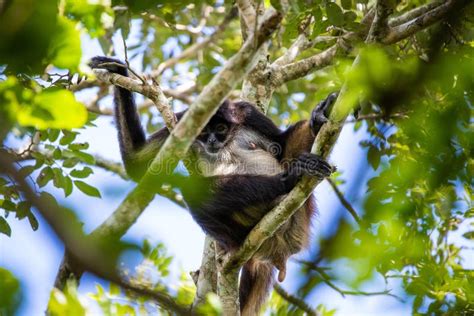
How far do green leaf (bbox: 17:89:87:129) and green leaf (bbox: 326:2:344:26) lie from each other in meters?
2.87

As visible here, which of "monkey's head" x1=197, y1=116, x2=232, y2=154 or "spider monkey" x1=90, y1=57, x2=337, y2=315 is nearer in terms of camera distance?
"spider monkey" x1=90, y1=57, x2=337, y2=315

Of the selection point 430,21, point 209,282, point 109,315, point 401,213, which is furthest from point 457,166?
point 209,282

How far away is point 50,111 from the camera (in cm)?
176

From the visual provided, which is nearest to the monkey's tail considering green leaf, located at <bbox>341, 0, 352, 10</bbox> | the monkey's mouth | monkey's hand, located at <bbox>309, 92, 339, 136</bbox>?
the monkey's mouth

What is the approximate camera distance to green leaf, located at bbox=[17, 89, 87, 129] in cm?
174

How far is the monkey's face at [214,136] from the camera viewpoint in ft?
18.1

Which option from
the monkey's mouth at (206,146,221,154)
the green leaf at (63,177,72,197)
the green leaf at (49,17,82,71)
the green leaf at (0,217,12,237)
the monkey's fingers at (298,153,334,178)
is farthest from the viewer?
the monkey's mouth at (206,146,221,154)

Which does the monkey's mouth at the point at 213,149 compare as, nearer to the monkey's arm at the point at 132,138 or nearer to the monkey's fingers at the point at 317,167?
the monkey's arm at the point at 132,138

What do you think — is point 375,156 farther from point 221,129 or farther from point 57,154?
point 221,129

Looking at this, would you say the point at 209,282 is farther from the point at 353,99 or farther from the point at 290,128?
the point at 353,99

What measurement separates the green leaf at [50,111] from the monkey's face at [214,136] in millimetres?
3735

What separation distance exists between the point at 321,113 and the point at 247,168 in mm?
1072

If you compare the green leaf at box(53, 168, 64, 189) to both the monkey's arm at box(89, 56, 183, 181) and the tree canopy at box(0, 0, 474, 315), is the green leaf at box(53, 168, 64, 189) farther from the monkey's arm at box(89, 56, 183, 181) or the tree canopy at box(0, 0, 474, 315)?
the monkey's arm at box(89, 56, 183, 181)

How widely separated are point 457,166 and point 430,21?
7.95 feet
